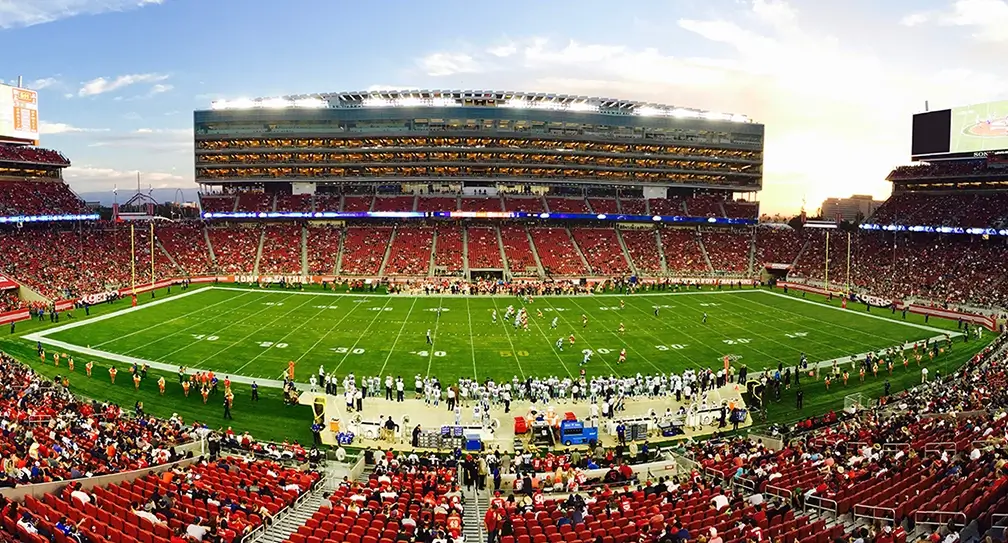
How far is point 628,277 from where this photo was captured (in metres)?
60.9

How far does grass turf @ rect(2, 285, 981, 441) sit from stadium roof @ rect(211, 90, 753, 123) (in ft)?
114

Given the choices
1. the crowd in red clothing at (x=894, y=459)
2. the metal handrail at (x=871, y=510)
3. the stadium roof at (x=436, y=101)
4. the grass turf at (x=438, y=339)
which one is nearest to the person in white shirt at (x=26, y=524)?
the grass turf at (x=438, y=339)

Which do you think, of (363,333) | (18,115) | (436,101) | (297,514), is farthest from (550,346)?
(18,115)

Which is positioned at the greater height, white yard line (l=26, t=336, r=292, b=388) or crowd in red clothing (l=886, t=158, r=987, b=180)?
crowd in red clothing (l=886, t=158, r=987, b=180)

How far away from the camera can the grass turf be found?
25.8 meters

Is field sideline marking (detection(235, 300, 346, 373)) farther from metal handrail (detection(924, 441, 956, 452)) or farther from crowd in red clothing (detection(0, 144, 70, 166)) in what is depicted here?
crowd in red clothing (detection(0, 144, 70, 166))

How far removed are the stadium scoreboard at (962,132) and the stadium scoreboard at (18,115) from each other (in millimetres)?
82030

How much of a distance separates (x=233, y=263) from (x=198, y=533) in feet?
175

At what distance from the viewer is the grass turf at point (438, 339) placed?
25844 mm

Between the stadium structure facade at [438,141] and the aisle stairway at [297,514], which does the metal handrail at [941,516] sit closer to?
the aisle stairway at [297,514]

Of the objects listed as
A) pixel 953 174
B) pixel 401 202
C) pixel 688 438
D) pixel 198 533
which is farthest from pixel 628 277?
pixel 198 533

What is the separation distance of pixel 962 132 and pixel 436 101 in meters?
53.4

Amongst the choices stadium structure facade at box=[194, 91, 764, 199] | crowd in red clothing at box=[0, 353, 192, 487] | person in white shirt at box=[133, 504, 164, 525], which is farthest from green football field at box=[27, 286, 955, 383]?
stadium structure facade at box=[194, 91, 764, 199]

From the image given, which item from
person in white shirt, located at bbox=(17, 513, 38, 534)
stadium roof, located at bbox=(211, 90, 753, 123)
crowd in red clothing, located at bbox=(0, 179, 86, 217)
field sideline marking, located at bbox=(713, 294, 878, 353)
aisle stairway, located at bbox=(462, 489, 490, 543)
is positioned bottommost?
aisle stairway, located at bbox=(462, 489, 490, 543)
